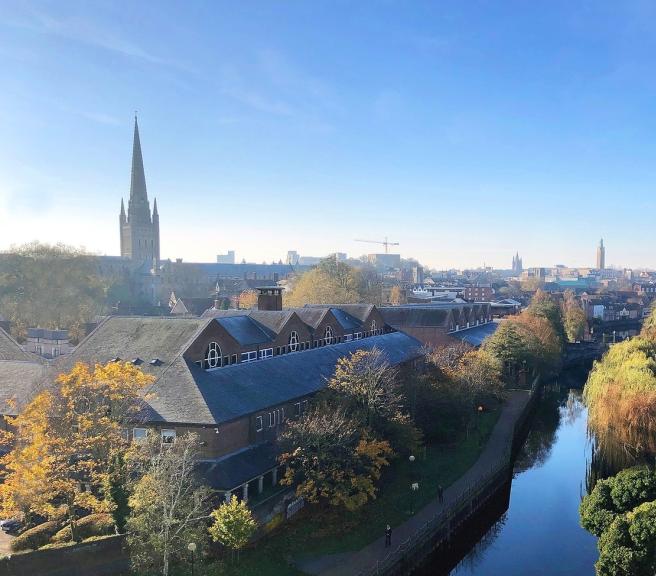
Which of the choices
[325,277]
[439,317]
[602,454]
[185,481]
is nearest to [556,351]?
[439,317]

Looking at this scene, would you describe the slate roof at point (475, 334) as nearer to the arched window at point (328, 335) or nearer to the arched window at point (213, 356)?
the arched window at point (328, 335)

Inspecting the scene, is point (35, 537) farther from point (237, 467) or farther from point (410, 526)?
point (410, 526)

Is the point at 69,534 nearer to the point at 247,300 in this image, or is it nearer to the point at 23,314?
the point at 23,314

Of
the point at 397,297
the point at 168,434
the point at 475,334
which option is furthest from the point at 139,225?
the point at 168,434

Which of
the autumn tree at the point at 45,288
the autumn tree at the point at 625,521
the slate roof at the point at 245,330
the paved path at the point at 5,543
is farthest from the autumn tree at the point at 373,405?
the autumn tree at the point at 45,288

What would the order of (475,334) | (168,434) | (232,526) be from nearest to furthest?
(232,526) → (168,434) → (475,334)
